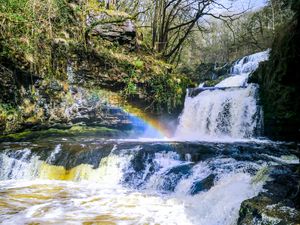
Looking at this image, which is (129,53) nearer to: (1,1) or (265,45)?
(1,1)

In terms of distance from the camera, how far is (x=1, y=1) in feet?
35.8

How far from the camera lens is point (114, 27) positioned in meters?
13.3

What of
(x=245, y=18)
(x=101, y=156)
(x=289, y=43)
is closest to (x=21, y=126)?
(x=101, y=156)

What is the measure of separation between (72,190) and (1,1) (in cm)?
736

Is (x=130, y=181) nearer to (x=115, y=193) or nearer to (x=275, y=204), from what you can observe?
(x=115, y=193)

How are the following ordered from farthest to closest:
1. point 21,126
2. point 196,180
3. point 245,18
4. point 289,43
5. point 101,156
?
point 245,18 → point 21,126 → point 289,43 → point 101,156 → point 196,180

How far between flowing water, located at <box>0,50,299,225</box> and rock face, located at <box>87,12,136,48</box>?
465 centimetres

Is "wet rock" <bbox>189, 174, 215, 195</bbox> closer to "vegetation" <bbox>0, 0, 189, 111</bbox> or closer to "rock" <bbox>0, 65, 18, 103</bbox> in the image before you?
"vegetation" <bbox>0, 0, 189, 111</bbox>

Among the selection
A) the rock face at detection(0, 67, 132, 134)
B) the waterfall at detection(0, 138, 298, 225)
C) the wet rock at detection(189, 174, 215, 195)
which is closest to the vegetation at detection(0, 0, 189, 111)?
the rock face at detection(0, 67, 132, 134)

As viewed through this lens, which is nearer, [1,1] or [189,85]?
[1,1]

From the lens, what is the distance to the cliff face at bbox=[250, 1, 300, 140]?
9.29 meters

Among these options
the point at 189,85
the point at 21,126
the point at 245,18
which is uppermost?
the point at 245,18

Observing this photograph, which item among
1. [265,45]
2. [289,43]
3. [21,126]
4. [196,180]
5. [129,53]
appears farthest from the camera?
[265,45]

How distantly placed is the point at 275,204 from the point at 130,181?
3945mm
